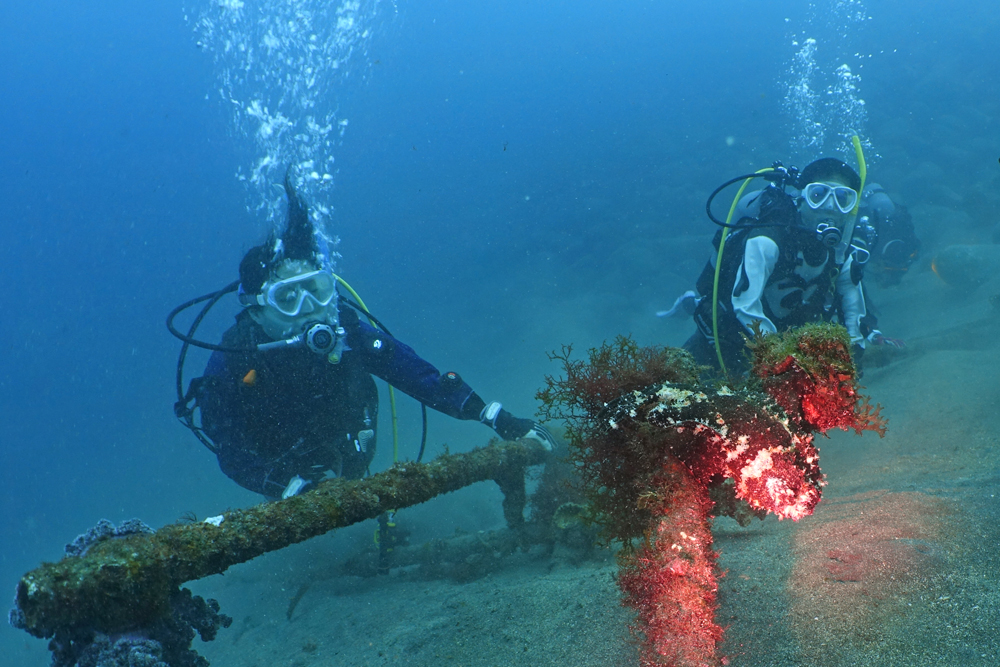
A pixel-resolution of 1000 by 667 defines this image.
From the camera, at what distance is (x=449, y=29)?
216 ft

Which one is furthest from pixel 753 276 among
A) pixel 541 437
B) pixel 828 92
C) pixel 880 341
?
pixel 828 92

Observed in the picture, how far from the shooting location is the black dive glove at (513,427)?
16.1 feet

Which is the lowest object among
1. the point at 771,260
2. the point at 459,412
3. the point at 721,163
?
the point at 459,412

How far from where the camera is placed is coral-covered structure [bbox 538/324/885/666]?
5.23 ft

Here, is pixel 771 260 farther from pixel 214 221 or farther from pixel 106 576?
pixel 214 221

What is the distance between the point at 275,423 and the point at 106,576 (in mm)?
3784

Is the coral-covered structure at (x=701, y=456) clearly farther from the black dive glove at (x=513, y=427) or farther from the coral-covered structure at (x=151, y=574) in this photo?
the black dive glove at (x=513, y=427)

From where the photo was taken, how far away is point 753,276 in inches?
185

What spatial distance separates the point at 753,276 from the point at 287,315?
16.7 ft

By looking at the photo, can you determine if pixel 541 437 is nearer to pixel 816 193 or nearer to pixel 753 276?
pixel 753 276

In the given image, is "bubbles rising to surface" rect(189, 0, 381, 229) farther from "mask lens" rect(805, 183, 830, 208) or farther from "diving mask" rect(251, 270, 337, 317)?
"mask lens" rect(805, 183, 830, 208)

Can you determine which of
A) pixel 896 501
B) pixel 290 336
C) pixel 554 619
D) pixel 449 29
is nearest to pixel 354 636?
pixel 554 619

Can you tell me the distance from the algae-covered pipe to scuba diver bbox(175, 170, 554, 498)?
8.41 ft

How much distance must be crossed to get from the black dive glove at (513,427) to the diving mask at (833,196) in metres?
3.84
